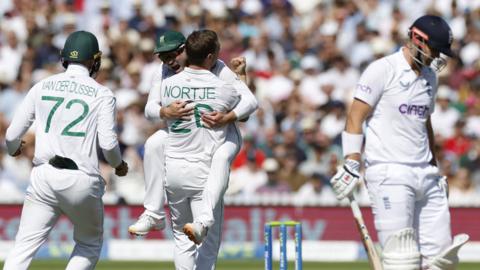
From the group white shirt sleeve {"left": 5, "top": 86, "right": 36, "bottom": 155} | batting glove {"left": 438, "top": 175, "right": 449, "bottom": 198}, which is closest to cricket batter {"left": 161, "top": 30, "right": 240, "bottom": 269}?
white shirt sleeve {"left": 5, "top": 86, "right": 36, "bottom": 155}

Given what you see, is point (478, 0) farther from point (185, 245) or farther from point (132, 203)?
point (185, 245)

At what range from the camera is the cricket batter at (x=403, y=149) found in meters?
7.20

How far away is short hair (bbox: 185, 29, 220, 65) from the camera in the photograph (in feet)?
25.2

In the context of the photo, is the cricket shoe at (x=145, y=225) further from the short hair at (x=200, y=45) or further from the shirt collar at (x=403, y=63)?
the shirt collar at (x=403, y=63)

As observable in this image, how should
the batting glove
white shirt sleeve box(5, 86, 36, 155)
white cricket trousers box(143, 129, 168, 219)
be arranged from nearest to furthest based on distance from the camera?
the batting glove → white shirt sleeve box(5, 86, 36, 155) → white cricket trousers box(143, 129, 168, 219)

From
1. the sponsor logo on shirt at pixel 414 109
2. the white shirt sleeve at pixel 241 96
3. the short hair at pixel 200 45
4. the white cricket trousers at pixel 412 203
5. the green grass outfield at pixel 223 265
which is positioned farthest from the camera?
the green grass outfield at pixel 223 265

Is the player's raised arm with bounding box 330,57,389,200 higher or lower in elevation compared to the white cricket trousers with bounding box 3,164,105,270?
Result: higher

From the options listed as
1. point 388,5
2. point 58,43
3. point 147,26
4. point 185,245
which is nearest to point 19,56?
point 58,43

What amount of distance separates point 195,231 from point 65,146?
933 mm

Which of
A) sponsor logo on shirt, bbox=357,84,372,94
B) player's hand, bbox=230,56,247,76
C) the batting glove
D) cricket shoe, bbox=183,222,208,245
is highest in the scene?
player's hand, bbox=230,56,247,76

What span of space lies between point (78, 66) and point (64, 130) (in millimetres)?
446

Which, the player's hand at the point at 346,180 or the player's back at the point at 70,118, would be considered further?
the player's back at the point at 70,118

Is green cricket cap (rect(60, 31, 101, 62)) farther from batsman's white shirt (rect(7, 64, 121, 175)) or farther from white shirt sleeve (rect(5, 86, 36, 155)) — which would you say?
white shirt sleeve (rect(5, 86, 36, 155))

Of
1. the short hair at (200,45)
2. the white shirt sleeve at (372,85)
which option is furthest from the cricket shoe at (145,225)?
the white shirt sleeve at (372,85)
